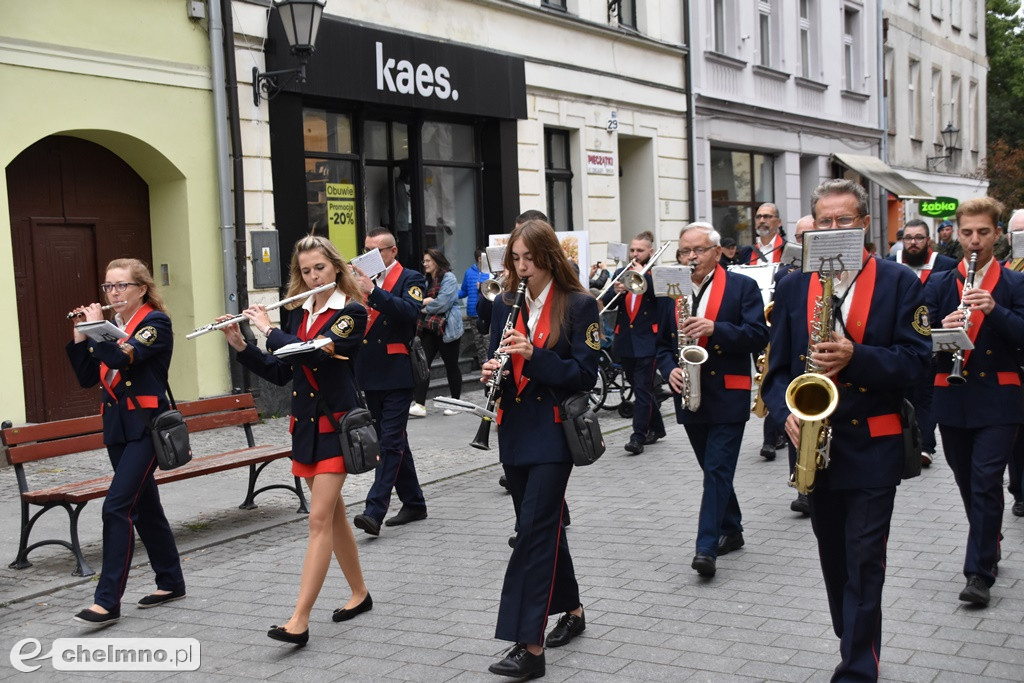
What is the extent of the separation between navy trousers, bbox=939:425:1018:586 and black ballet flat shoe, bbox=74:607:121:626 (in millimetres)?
4191

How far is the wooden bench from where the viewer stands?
7.18 meters

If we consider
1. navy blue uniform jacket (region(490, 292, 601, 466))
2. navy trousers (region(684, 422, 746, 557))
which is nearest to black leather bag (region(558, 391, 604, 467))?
navy blue uniform jacket (region(490, 292, 601, 466))

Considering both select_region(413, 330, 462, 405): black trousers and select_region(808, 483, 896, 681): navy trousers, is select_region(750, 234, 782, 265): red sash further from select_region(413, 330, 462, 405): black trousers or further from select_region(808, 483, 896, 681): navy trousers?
select_region(808, 483, 896, 681): navy trousers

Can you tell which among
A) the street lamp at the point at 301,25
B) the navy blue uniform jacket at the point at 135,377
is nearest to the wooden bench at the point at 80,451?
the navy blue uniform jacket at the point at 135,377

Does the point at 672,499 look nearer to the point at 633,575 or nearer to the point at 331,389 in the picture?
the point at 633,575

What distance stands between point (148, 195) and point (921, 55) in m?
27.2

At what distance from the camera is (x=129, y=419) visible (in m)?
6.17

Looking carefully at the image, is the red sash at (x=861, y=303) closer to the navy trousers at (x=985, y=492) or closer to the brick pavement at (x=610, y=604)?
the brick pavement at (x=610, y=604)

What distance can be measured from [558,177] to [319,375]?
13.9 meters

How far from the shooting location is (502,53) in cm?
1736

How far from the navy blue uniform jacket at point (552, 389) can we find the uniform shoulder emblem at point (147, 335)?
196 centimetres

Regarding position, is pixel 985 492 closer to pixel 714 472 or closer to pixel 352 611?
pixel 714 472

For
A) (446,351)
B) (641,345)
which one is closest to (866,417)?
(641,345)

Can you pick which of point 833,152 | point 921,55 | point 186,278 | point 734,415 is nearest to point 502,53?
point 186,278
